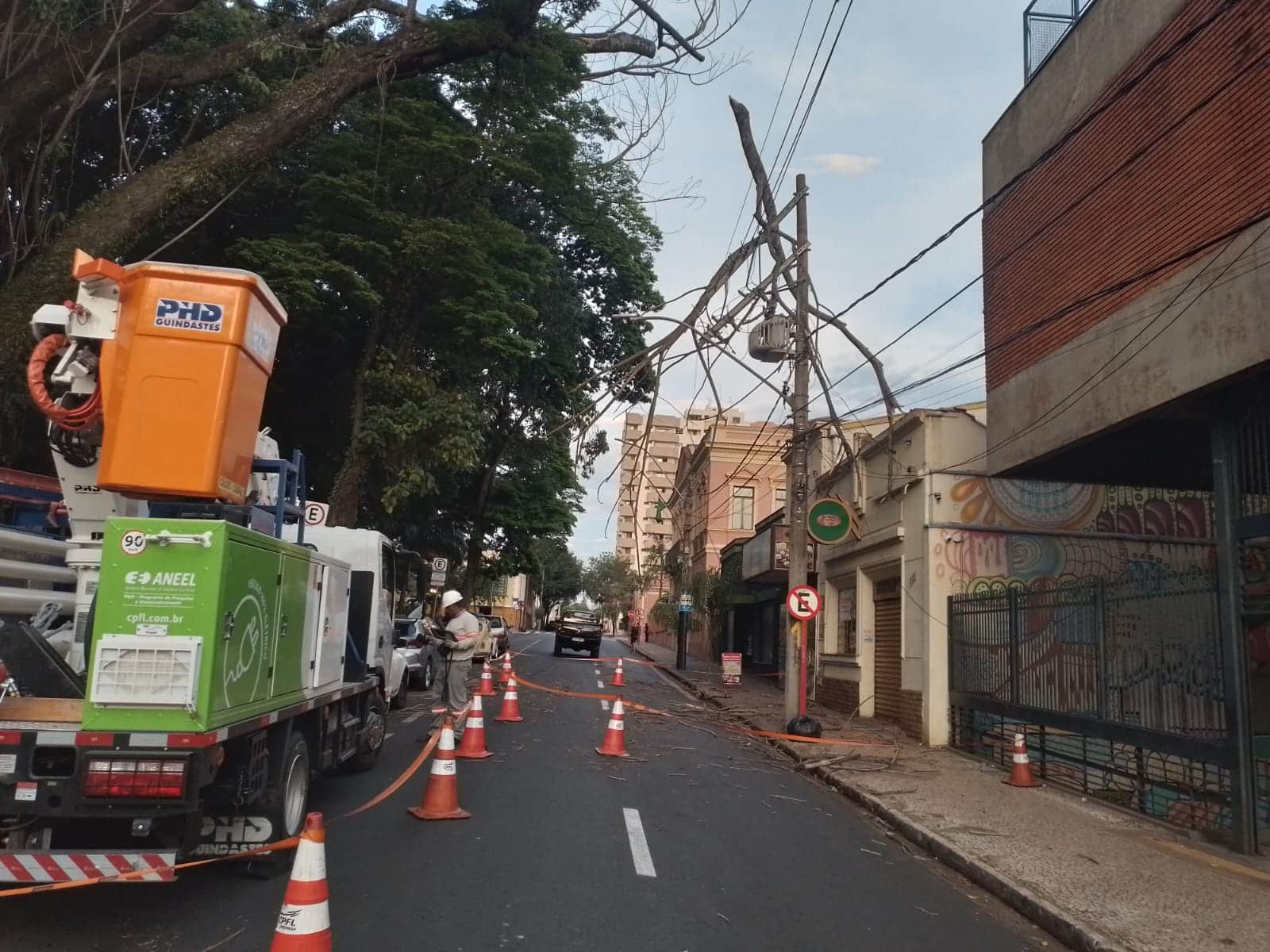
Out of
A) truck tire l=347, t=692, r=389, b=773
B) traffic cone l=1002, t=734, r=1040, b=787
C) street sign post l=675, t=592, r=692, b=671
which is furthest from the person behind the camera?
street sign post l=675, t=592, r=692, b=671

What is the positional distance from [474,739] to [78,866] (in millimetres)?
6171

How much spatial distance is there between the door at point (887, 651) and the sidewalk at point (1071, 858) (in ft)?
12.6

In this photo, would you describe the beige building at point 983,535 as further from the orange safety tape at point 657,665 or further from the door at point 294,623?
the orange safety tape at point 657,665

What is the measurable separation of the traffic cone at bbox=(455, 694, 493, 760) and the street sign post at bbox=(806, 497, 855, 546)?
7.47 metres

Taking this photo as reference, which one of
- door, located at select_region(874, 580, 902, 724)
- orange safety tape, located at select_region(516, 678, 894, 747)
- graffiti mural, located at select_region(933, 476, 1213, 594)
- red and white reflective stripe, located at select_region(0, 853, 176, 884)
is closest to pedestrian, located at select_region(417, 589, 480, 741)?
orange safety tape, located at select_region(516, 678, 894, 747)

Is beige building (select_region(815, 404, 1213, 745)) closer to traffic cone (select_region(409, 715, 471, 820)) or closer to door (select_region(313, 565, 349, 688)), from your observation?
traffic cone (select_region(409, 715, 471, 820))

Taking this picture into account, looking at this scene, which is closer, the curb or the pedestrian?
the curb

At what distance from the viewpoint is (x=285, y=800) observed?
247 inches

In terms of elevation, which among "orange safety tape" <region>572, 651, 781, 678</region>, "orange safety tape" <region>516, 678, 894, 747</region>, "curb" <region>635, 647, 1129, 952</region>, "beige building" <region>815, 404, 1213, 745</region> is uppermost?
"beige building" <region>815, 404, 1213, 745</region>

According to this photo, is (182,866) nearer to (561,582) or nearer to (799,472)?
(799,472)

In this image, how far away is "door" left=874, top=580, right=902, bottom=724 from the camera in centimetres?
1667

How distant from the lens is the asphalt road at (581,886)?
5.12 m

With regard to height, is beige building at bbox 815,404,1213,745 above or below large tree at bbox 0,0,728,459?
below

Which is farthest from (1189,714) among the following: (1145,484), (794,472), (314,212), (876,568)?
(314,212)
